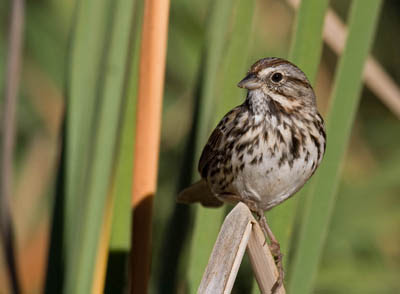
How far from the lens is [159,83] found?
1792 millimetres

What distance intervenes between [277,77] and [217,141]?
0.77ft

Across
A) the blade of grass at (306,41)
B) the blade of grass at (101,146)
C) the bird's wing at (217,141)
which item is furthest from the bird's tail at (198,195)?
the blade of grass at (101,146)

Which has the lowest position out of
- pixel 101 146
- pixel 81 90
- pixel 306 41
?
pixel 101 146

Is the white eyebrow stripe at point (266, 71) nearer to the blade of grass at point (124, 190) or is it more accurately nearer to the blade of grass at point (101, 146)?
the blade of grass at point (124, 190)

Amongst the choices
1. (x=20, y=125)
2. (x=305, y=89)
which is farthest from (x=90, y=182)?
(x=20, y=125)

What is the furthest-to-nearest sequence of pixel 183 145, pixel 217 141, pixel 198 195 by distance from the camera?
pixel 183 145
pixel 198 195
pixel 217 141

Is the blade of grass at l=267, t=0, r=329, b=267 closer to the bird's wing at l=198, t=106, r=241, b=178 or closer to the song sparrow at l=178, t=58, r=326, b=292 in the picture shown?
the song sparrow at l=178, t=58, r=326, b=292

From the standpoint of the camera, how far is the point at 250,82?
175 centimetres

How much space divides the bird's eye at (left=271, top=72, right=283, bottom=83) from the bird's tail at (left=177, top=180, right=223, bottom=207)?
0.34 meters

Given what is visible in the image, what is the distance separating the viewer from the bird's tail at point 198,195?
80.7 inches

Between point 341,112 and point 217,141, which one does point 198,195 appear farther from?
point 341,112

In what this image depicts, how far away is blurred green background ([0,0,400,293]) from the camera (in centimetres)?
262

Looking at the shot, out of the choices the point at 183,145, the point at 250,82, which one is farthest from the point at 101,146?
the point at 183,145

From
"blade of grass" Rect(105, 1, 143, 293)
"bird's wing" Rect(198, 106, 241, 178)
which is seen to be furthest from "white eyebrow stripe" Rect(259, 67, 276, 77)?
"blade of grass" Rect(105, 1, 143, 293)
